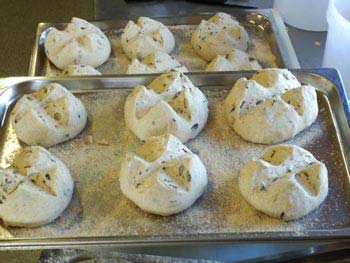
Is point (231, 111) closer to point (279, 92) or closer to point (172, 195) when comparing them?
point (279, 92)

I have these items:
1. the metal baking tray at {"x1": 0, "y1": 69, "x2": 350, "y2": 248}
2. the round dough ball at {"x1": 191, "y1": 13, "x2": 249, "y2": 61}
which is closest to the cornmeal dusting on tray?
the metal baking tray at {"x1": 0, "y1": 69, "x2": 350, "y2": 248}

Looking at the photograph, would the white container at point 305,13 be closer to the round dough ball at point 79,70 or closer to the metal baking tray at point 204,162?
the metal baking tray at point 204,162

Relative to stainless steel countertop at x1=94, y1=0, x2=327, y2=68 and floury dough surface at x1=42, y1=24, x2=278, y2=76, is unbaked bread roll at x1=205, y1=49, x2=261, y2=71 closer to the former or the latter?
floury dough surface at x1=42, y1=24, x2=278, y2=76

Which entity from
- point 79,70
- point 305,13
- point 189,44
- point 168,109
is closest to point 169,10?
point 189,44

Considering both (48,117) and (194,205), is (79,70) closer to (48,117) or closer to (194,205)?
(48,117)

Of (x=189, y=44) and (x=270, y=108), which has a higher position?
(x=270, y=108)

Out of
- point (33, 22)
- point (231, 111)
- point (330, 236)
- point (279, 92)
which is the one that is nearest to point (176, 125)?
point (231, 111)
